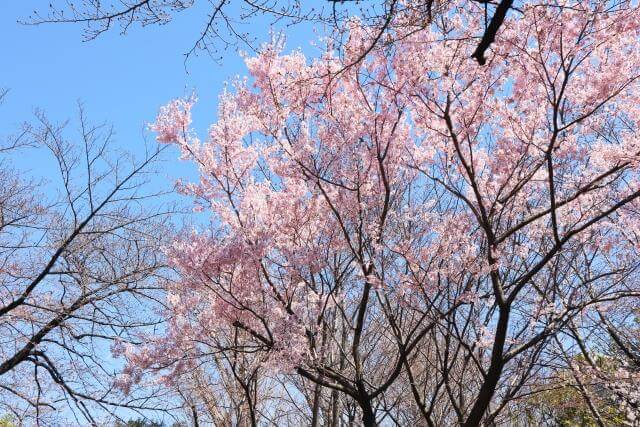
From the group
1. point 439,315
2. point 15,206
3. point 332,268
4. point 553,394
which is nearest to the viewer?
point 439,315

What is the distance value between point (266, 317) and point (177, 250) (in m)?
1.36

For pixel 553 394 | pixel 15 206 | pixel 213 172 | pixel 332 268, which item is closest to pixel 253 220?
pixel 213 172

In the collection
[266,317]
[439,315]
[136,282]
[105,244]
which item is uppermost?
[105,244]

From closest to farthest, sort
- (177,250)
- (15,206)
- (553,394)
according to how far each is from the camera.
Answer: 1. (177,250)
2. (15,206)
3. (553,394)

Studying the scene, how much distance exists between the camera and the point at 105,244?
10188 mm

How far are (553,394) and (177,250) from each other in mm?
9882

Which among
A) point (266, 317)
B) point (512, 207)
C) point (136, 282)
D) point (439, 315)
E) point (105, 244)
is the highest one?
point (105, 244)

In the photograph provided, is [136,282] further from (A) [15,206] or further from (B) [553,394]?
(B) [553,394]

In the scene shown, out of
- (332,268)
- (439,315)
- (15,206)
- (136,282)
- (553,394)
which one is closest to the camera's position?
(439,315)

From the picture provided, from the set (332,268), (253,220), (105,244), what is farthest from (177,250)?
(105,244)

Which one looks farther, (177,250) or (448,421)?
(448,421)

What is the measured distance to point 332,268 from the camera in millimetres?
7781

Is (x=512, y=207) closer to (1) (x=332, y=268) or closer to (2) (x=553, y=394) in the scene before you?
(1) (x=332, y=268)

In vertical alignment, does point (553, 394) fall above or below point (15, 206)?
below
